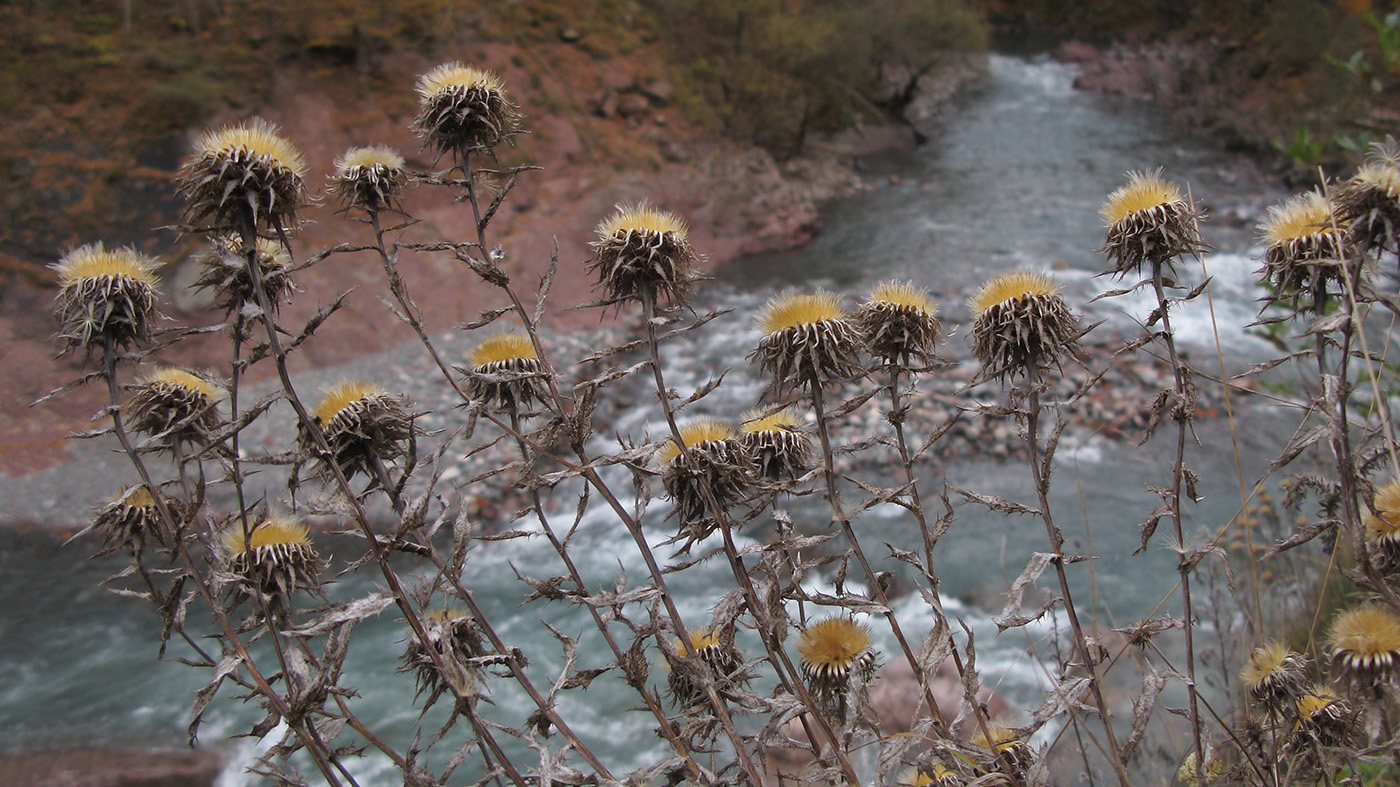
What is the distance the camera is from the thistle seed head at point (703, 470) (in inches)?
75.3

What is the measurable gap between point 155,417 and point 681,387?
8.66 m

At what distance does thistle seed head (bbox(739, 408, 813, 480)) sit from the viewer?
2107 mm

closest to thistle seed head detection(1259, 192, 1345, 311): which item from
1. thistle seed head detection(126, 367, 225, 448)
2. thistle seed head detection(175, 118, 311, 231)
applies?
thistle seed head detection(175, 118, 311, 231)

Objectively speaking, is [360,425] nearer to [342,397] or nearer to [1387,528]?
[342,397]

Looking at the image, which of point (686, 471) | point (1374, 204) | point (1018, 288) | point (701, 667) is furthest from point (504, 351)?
point (1374, 204)

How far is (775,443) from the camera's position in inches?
84.0

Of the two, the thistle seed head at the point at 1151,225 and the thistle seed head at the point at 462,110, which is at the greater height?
the thistle seed head at the point at 462,110

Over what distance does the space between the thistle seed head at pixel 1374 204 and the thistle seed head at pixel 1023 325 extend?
53cm

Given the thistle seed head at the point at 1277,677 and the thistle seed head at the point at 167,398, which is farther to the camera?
the thistle seed head at the point at 167,398

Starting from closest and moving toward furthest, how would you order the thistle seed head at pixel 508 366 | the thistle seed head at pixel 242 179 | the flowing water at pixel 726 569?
the thistle seed head at pixel 242 179 < the thistle seed head at pixel 508 366 < the flowing water at pixel 726 569

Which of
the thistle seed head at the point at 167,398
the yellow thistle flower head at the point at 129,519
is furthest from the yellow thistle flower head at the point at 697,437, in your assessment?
the yellow thistle flower head at the point at 129,519

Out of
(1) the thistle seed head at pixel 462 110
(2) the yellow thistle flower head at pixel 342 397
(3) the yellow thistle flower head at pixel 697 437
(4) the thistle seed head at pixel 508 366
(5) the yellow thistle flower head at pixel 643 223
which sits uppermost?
(1) the thistle seed head at pixel 462 110

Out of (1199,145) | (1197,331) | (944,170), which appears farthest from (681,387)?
(1199,145)

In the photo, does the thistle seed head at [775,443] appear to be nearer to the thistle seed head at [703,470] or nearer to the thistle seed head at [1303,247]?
the thistle seed head at [703,470]
